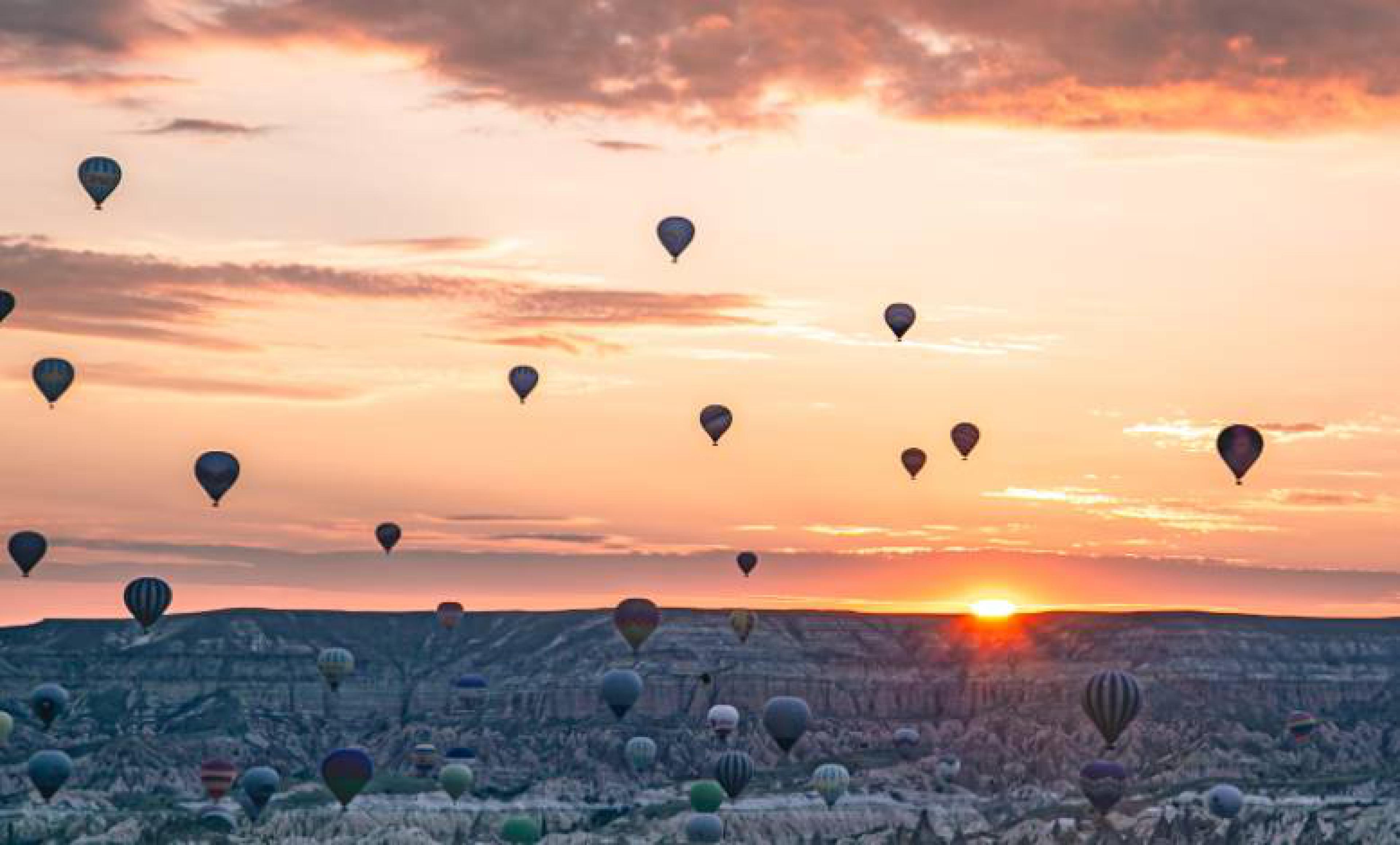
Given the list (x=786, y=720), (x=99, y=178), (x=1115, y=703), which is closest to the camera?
(x=99, y=178)

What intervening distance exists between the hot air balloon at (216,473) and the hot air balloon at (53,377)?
1026 cm

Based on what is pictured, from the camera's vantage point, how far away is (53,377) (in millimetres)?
142500

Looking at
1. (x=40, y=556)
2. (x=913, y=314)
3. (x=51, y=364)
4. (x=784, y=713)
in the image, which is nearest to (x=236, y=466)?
(x=51, y=364)

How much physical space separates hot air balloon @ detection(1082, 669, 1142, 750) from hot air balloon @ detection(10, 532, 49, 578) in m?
79.7

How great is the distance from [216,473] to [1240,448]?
207 feet

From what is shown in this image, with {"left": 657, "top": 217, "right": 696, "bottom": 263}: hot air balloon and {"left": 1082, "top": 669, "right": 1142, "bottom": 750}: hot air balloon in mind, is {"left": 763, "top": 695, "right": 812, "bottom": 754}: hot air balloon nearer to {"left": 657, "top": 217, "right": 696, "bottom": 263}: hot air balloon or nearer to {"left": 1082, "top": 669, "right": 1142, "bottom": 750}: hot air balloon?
{"left": 1082, "top": 669, "right": 1142, "bottom": 750}: hot air balloon

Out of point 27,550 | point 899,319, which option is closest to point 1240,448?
point 899,319

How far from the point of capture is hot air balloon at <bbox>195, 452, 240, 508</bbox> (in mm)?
148125

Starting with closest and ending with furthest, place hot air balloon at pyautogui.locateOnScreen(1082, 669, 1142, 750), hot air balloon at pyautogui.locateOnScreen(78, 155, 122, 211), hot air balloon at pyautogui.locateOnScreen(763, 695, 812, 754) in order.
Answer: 1. hot air balloon at pyautogui.locateOnScreen(78, 155, 122, 211)
2. hot air balloon at pyautogui.locateOnScreen(1082, 669, 1142, 750)
3. hot air balloon at pyautogui.locateOnScreen(763, 695, 812, 754)

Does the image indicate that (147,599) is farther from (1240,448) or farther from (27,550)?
(1240,448)

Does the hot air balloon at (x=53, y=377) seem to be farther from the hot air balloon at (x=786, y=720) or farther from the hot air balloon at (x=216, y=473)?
the hot air balloon at (x=786, y=720)

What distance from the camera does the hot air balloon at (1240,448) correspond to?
438ft

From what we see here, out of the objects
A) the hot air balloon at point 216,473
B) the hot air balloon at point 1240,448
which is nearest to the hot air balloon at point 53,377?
the hot air balloon at point 216,473

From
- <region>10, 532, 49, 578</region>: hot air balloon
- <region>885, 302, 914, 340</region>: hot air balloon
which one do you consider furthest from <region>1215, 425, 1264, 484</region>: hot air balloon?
<region>10, 532, 49, 578</region>: hot air balloon
